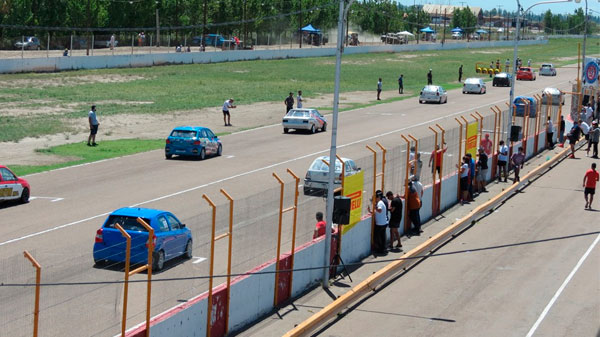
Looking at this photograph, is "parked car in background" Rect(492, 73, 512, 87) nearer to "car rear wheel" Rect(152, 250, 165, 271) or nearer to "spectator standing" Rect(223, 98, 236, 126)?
"spectator standing" Rect(223, 98, 236, 126)

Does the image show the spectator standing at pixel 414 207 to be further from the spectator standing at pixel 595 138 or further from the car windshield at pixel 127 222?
the spectator standing at pixel 595 138

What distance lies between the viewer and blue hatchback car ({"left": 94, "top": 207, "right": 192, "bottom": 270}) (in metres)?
16.2

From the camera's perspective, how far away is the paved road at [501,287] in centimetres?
1711

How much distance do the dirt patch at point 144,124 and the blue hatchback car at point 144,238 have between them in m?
16.5

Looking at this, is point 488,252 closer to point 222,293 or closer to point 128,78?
point 222,293

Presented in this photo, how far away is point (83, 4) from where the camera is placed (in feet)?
326

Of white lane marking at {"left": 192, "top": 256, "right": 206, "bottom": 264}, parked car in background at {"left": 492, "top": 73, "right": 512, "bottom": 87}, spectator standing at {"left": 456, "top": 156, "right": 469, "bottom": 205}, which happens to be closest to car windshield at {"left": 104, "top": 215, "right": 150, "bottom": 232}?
white lane marking at {"left": 192, "top": 256, "right": 206, "bottom": 264}

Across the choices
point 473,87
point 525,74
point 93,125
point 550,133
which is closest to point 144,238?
point 93,125

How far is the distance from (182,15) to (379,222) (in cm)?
10139

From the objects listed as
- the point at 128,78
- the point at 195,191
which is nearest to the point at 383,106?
the point at 128,78

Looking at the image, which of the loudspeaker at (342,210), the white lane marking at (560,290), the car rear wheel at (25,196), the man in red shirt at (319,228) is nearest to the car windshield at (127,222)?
the man in red shirt at (319,228)

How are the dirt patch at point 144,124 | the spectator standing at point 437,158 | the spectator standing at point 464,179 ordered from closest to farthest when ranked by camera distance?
the spectator standing at point 437,158
the spectator standing at point 464,179
the dirt patch at point 144,124

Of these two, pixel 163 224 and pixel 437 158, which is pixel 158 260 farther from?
pixel 437 158

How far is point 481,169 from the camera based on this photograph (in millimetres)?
32344
